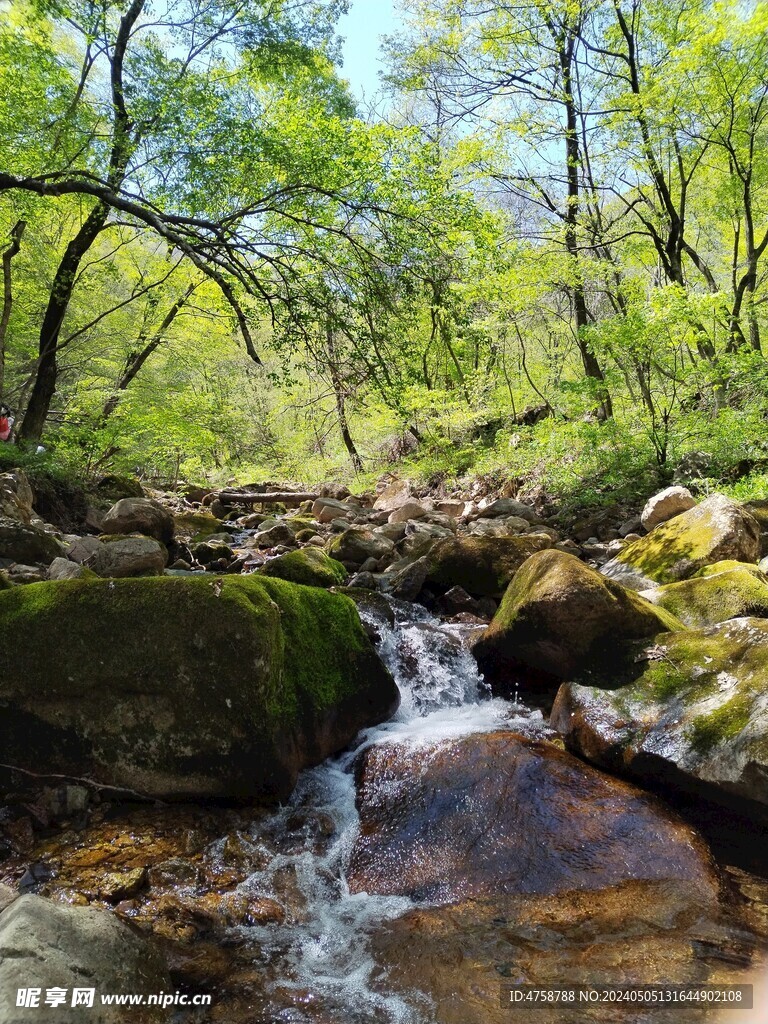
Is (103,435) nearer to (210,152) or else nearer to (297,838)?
(210,152)

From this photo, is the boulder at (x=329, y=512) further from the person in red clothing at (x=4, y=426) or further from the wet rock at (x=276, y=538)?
the person in red clothing at (x=4, y=426)

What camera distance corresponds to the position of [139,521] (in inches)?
353

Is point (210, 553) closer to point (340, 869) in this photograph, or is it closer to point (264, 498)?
point (340, 869)

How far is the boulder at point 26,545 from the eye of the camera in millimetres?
6820

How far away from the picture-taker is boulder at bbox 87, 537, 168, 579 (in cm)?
685

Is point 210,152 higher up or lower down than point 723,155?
lower down

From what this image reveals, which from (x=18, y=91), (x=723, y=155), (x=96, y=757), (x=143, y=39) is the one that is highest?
(x=143, y=39)

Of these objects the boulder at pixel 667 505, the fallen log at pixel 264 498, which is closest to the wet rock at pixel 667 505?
the boulder at pixel 667 505

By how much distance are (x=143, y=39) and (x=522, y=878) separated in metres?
12.7

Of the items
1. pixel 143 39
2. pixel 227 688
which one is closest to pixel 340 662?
pixel 227 688

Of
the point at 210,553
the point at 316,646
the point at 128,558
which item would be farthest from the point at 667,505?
the point at 128,558

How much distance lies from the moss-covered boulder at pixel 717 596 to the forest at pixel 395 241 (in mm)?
3489

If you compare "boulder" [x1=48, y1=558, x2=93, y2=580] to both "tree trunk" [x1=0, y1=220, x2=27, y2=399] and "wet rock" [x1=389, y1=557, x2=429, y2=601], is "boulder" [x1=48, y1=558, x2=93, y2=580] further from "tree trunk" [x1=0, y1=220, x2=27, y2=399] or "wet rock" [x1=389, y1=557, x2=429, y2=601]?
"tree trunk" [x1=0, y1=220, x2=27, y2=399]

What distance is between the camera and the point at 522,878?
9.52 feet
